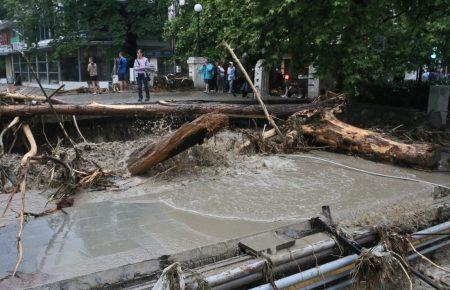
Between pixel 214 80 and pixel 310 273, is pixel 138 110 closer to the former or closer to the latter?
pixel 310 273

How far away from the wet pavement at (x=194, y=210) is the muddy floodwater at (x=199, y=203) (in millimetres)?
12

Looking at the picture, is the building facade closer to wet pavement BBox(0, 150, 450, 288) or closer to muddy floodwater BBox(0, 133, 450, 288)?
muddy floodwater BBox(0, 133, 450, 288)

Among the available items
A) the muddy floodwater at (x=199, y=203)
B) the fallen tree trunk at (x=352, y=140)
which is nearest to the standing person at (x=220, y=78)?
the fallen tree trunk at (x=352, y=140)

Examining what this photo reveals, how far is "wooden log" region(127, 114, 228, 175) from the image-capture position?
7598mm

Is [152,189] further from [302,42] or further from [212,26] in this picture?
[212,26]

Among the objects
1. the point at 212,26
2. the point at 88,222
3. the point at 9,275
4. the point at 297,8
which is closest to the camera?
the point at 9,275

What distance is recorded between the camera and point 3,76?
49.5 metres

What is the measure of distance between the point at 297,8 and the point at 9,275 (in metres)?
9.34

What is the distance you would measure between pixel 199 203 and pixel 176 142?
150 centimetres

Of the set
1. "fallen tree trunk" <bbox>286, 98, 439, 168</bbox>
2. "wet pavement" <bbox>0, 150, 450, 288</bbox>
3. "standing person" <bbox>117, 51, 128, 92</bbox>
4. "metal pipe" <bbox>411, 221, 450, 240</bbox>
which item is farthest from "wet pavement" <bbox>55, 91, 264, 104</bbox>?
"metal pipe" <bbox>411, 221, 450, 240</bbox>

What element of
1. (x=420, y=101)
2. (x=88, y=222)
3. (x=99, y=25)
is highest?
(x=99, y=25)

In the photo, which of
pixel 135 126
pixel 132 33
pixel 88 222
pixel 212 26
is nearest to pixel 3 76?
pixel 132 33

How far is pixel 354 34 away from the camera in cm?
1217

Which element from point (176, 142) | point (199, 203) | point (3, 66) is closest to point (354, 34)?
point (176, 142)
